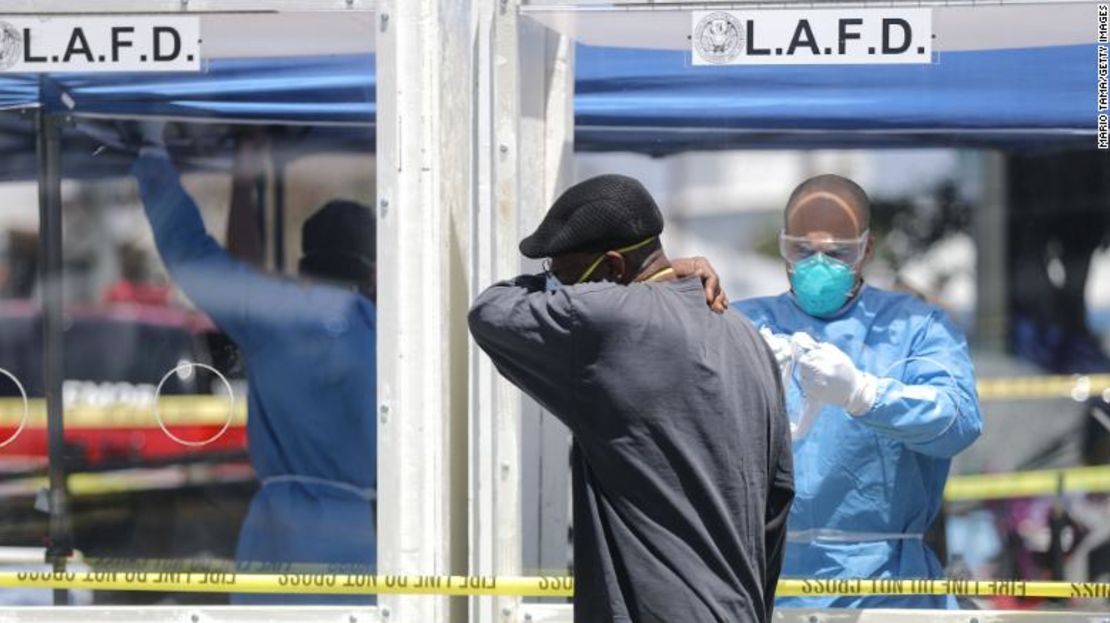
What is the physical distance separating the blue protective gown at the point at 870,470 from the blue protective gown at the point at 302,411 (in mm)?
1127

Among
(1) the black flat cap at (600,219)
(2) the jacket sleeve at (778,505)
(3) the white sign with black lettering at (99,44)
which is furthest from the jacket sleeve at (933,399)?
(3) the white sign with black lettering at (99,44)

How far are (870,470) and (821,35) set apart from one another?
1068 millimetres

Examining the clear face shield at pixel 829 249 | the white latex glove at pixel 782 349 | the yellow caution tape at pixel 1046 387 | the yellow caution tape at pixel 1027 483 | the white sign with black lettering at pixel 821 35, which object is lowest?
the yellow caution tape at pixel 1027 483

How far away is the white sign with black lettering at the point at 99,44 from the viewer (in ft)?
13.9

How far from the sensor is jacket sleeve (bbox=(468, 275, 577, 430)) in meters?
2.97

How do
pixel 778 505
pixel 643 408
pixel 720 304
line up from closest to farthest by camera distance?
pixel 643 408, pixel 720 304, pixel 778 505

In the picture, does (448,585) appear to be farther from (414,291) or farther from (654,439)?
(654,439)

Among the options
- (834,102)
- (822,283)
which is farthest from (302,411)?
(834,102)

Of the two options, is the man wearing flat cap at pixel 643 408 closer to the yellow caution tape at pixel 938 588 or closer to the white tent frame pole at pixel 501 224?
the yellow caution tape at pixel 938 588

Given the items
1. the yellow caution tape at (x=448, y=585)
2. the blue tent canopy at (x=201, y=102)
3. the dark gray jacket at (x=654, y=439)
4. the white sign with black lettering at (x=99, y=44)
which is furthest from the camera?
the blue tent canopy at (x=201, y=102)

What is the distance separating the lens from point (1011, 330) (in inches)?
187

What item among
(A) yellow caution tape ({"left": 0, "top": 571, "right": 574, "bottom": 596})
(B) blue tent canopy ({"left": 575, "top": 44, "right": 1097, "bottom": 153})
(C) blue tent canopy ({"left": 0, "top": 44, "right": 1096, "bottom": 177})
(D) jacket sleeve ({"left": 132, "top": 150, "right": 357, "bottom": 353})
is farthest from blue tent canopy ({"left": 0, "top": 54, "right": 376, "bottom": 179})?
(A) yellow caution tape ({"left": 0, "top": 571, "right": 574, "bottom": 596})

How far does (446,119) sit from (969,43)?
51.7 inches

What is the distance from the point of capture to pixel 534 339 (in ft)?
9.82
